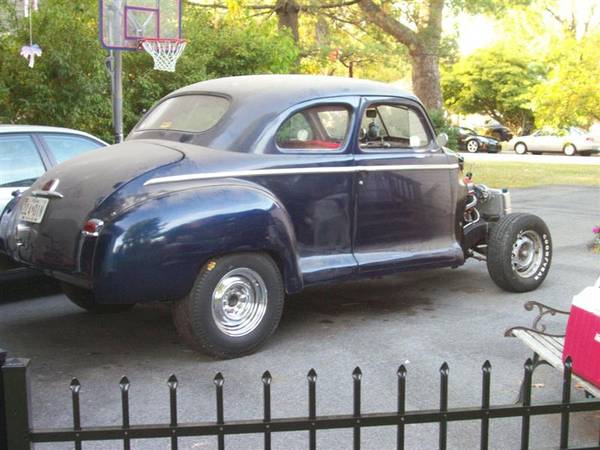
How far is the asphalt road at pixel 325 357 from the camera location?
4352mm

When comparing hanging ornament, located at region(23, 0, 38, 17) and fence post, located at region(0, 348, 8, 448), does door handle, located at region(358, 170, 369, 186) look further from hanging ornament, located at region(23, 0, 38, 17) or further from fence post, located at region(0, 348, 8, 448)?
hanging ornament, located at region(23, 0, 38, 17)

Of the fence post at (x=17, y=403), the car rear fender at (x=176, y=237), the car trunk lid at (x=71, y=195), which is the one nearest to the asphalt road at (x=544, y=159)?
the car rear fender at (x=176, y=237)

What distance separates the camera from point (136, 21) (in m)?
10.9

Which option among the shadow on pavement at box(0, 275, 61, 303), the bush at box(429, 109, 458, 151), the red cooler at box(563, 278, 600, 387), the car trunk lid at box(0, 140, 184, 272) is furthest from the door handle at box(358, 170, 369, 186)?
the bush at box(429, 109, 458, 151)

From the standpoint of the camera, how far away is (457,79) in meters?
46.3

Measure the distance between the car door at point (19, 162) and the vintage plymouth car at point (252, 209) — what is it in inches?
24.5

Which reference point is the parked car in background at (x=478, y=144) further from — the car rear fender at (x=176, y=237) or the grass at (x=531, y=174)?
the car rear fender at (x=176, y=237)

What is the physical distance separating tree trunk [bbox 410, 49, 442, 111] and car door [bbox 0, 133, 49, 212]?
62.9 ft

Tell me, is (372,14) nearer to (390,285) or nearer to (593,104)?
(593,104)

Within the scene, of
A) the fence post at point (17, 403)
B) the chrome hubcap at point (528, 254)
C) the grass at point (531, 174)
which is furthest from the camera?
the grass at point (531, 174)

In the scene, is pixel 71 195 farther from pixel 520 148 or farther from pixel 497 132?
pixel 497 132

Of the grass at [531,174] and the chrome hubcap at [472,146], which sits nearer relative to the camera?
the grass at [531,174]

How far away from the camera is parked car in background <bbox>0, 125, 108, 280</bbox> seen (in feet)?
21.6

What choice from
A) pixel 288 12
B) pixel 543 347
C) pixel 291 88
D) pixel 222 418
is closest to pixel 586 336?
pixel 543 347
